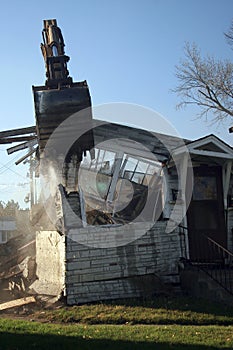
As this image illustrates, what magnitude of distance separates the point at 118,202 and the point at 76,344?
7.20 m

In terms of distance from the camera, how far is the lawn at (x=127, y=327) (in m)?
6.59

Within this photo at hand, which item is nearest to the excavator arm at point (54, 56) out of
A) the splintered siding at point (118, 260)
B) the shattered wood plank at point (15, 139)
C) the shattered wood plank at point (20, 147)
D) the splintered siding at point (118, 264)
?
the splintered siding at point (118, 260)

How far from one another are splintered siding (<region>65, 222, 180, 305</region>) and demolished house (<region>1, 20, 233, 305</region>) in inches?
0.9

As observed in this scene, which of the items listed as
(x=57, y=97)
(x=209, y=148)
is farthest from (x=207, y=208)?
(x=57, y=97)

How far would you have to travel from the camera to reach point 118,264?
10.7 metres

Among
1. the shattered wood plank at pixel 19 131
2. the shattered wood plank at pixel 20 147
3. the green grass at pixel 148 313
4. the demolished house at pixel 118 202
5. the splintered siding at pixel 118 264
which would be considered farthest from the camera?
the shattered wood plank at pixel 20 147

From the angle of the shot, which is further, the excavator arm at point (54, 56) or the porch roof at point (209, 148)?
the porch roof at point (209, 148)

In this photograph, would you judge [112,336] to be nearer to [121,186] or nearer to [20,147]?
[121,186]

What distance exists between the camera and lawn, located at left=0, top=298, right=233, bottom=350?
21.6 feet

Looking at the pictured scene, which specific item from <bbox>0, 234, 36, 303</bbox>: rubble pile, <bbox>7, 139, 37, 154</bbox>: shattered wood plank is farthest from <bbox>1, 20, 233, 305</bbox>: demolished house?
<bbox>7, 139, 37, 154</bbox>: shattered wood plank

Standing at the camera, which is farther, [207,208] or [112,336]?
[207,208]

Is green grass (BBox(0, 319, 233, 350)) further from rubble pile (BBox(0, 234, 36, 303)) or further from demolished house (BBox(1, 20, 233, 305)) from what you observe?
rubble pile (BBox(0, 234, 36, 303))

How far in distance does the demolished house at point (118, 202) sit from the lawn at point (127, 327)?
903 millimetres

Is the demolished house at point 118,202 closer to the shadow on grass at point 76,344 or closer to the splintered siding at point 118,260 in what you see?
the splintered siding at point 118,260
